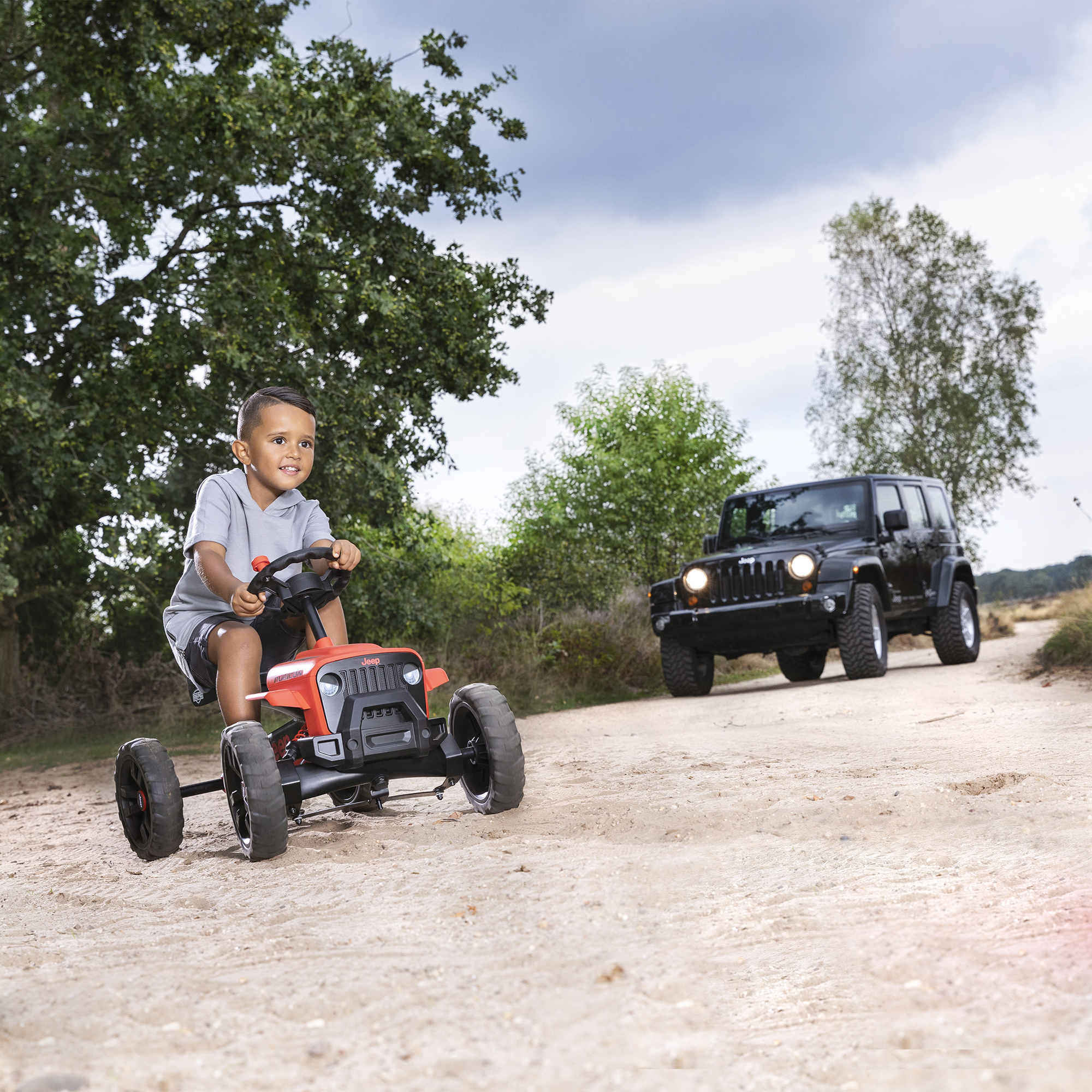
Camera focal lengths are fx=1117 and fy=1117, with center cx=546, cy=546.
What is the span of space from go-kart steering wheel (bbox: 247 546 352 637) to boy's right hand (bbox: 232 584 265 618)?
4 centimetres

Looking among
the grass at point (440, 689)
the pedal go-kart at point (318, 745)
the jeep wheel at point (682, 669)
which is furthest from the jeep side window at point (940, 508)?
the pedal go-kart at point (318, 745)

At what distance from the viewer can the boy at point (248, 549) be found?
436 cm

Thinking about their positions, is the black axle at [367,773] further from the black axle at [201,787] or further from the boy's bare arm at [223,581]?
the boy's bare arm at [223,581]

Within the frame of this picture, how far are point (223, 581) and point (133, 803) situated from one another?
1062 millimetres

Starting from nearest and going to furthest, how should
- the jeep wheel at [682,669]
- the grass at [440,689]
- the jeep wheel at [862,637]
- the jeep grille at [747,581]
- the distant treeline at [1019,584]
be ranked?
the jeep wheel at [862,637]
the jeep grille at [747,581]
the jeep wheel at [682,669]
the grass at [440,689]
the distant treeline at [1019,584]

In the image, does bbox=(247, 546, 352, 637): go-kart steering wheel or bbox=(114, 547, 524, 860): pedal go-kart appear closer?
bbox=(114, 547, 524, 860): pedal go-kart

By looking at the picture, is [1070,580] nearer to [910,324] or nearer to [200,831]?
[200,831]

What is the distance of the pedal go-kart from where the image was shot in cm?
404

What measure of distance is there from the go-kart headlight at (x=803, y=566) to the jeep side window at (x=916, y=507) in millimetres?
2123

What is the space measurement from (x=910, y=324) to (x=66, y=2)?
2680 cm

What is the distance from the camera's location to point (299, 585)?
4258 mm

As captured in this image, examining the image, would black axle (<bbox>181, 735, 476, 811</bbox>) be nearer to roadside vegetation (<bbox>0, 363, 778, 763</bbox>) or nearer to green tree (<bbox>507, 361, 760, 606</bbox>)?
roadside vegetation (<bbox>0, 363, 778, 763</bbox>)

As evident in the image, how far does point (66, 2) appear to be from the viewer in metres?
12.8

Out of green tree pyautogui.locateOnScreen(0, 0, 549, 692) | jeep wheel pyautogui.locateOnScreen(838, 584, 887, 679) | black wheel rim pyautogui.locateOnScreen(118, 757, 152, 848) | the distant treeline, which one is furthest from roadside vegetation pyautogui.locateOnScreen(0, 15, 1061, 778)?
the distant treeline
